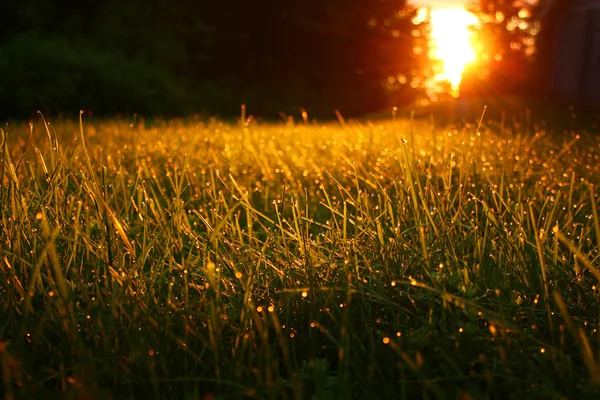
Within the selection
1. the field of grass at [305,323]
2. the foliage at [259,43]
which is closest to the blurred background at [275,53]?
the foliage at [259,43]

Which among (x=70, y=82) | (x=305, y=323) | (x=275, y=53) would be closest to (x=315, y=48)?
(x=275, y=53)

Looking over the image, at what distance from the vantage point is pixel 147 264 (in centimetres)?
218

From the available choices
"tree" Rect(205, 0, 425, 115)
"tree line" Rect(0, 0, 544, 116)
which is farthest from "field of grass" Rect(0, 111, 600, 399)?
"tree" Rect(205, 0, 425, 115)

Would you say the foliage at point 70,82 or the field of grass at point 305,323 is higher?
the foliage at point 70,82

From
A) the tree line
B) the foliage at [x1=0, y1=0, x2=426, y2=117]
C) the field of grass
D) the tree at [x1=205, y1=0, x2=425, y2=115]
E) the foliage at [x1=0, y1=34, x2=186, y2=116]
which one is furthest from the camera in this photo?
the tree at [x1=205, y1=0, x2=425, y2=115]

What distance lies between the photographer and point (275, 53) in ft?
60.2

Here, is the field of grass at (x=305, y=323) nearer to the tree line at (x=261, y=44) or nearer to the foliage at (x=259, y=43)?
the tree line at (x=261, y=44)

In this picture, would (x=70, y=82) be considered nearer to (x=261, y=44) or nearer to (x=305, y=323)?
(x=261, y=44)

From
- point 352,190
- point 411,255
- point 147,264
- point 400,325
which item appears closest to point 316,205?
point 352,190

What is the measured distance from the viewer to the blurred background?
12.6 meters

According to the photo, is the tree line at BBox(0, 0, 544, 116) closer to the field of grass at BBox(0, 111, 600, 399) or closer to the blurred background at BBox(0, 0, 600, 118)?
the blurred background at BBox(0, 0, 600, 118)

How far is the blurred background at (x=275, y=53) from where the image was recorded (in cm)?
1262

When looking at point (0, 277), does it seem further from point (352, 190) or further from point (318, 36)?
point (318, 36)

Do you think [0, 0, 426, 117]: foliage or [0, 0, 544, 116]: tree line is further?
[0, 0, 426, 117]: foliage
